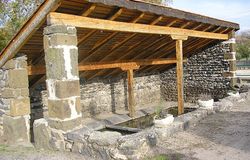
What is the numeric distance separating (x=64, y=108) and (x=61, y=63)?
0.78m

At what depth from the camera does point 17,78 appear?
636 cm

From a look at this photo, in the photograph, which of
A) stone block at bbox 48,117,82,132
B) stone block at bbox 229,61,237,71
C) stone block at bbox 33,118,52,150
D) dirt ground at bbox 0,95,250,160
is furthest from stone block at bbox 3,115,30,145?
stone block at bbox 229,61,237,71

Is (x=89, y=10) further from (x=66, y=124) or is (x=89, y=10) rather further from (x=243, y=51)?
(x=243, y=51)

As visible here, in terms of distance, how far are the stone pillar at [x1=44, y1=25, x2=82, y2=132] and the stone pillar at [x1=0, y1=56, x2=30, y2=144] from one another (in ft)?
5.27

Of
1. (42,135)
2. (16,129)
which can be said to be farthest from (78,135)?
(16,129)

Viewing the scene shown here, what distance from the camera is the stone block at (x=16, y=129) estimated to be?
639cm

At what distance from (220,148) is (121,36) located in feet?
12.2

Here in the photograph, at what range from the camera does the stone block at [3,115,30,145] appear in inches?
251

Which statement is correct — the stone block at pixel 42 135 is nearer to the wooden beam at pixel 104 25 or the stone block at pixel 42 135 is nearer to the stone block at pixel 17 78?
the stone block at pixel 17 78

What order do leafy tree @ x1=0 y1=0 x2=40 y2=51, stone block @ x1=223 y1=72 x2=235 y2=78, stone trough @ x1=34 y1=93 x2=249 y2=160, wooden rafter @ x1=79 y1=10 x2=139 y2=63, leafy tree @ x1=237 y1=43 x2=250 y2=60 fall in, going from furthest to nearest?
leafy tree @ x1=237 y1=43 x2=250 y2=60
leafy tree @ x1=0 y1=0 x2=40 y2=51
stone block @ x1=223 y1=72 x2=235 y2=78
wooden rafter @ x1=79 y1=10 x2=139 y2=63
stone trough @ x1=34 y1=93 x2=249 y2=160

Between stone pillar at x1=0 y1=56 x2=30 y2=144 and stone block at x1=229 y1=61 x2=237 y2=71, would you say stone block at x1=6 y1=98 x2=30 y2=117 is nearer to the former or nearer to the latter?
stone pillar at x1=0 y1=56 x2=30 y2=144

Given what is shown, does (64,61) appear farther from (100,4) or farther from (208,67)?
(208,67)

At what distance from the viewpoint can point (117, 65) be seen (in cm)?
877

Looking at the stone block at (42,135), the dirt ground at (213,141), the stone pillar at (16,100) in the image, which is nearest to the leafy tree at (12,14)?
the stone pillar at (16,100)
